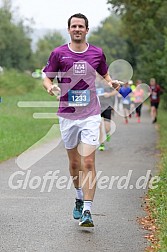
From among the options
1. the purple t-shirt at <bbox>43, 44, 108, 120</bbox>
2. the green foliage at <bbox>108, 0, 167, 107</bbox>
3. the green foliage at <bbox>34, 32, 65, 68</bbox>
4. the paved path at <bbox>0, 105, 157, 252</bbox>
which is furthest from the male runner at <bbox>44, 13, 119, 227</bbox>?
the green foliage at <bbox>34, 32, 65, 68</bbox>

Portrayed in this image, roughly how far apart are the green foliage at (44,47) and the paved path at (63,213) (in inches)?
3865

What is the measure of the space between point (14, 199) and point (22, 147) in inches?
285

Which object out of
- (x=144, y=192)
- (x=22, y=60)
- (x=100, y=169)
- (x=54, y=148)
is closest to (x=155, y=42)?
(x=54, y=148)

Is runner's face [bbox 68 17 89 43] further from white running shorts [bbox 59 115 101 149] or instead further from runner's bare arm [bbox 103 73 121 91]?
white running shorts [bbox 59 115 101 149]

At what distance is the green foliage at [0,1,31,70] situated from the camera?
84.0 metres

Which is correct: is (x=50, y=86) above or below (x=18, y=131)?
above

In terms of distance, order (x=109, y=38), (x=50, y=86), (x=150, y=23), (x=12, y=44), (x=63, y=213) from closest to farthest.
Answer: (x=50, y=86) < (x=63, y=213) < (x=150, y=23) < (x=12, y=44) < (x=109, y=38)

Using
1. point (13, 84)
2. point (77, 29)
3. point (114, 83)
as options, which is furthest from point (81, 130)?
point (13, 84)

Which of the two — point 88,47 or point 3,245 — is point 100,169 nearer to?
point 88,47

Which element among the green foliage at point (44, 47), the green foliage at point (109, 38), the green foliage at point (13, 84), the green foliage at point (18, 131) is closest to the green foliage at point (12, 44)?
the green foliage at point (44, 47)

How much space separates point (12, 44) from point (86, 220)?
82.2 metres

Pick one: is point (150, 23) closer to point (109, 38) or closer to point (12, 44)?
point (12, 44)

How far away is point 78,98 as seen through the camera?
7711 mm

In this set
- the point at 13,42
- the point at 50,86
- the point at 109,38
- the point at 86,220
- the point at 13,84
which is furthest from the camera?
the point at 109,38
